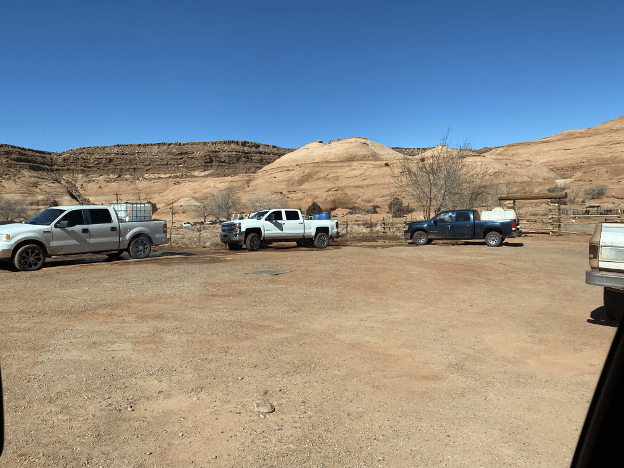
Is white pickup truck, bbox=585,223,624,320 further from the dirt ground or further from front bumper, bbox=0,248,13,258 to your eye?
front bumper, bbox=0,248,13,258

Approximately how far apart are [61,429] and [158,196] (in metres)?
78.0

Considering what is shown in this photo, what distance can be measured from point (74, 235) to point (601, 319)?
43.9 ft

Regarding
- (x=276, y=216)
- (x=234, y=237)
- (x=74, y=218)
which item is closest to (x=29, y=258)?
(x=74, y=218)

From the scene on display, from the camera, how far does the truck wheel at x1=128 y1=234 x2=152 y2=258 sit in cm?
1497

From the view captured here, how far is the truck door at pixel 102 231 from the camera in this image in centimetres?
1385

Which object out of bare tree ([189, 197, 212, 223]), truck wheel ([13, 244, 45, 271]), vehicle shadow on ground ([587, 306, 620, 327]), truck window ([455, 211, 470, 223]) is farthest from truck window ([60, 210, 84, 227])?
bare tree ([189, 197, 212, 223])

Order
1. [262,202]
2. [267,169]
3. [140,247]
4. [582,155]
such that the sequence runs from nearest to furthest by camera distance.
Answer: [140,247] < [262,202] < [582,155] < [267,169]

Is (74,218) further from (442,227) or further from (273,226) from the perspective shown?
(442,227)

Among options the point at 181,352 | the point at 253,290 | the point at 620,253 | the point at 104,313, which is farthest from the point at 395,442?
the point at 253,290

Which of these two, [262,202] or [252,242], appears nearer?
[252,242]

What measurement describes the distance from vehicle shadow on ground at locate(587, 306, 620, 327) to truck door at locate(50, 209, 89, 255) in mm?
13131

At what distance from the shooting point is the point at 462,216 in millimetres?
21328

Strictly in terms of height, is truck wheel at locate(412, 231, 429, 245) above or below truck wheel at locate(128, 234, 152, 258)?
below

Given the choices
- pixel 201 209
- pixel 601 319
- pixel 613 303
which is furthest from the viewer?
pixel 201 209
